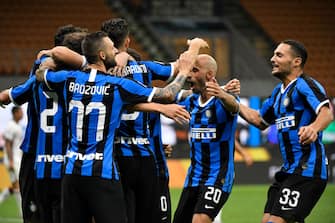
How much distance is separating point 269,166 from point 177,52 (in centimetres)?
559

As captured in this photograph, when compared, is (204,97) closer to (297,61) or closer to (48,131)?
(297,61)

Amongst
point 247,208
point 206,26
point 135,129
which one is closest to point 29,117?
point 135,129

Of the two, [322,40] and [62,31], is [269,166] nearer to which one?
[322,40]

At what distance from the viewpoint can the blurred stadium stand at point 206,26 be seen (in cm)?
2250

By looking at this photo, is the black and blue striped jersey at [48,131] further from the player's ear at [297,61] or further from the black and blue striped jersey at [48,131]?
the player's ear at [297,61]

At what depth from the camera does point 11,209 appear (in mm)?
14328

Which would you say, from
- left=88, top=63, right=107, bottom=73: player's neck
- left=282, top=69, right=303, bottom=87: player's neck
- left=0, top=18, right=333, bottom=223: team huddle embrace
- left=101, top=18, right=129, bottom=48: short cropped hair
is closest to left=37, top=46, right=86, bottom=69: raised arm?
left=0, top=18, right=333, bottom=223: team huddle embrace

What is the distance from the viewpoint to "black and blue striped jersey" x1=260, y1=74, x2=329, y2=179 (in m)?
7.58

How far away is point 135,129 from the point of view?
7.54 metres

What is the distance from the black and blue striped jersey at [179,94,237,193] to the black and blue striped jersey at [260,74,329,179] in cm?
53

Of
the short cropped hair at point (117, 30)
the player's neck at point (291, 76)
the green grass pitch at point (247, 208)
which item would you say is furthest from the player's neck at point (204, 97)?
the green grass pitch at point (247, 208)

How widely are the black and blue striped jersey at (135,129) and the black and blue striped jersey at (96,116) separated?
34.6 inches

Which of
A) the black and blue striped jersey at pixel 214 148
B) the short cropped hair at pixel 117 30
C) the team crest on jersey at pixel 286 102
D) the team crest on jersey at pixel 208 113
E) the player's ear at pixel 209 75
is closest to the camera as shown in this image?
the short cropped hair at pixel 117 30

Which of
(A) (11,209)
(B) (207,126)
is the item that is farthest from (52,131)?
(A) (11,209)
